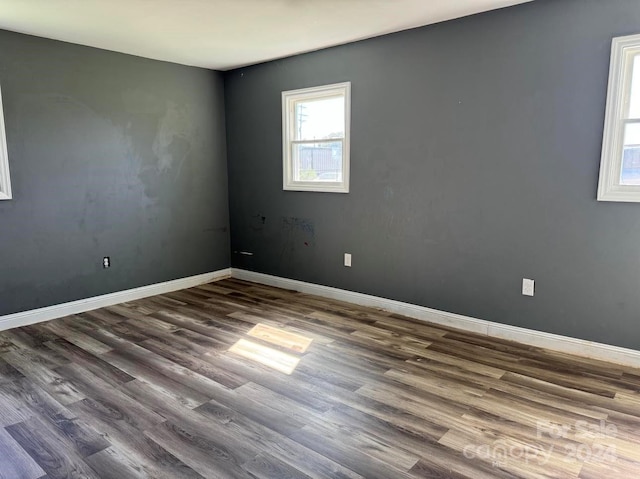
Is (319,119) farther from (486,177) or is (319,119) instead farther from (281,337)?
(281,337)

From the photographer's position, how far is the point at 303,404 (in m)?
2.49

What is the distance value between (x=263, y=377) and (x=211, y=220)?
2.86 m

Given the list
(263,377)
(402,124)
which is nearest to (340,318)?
(263,377)

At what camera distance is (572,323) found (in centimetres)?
315

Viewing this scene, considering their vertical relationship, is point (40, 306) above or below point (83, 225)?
below

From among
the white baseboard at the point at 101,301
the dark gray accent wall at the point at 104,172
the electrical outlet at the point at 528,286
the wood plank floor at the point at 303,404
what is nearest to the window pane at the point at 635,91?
the electrical outlet at the point at 528,286

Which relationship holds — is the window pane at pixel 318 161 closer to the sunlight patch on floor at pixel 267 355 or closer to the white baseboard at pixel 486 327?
the white baseboard at pixel 486 327

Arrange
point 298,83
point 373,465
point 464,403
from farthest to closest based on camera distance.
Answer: point 298,83 < point 464,403 < point 373,465

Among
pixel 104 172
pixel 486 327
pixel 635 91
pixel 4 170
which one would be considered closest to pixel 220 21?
pixel 104 172

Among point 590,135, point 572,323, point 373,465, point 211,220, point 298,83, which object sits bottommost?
point 373,465

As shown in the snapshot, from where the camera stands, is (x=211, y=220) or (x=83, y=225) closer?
(x=83, y=225)

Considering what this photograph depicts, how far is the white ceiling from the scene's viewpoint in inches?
120

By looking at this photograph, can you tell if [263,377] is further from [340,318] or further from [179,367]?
[340,318]

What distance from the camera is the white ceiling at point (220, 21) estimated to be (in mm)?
3053
